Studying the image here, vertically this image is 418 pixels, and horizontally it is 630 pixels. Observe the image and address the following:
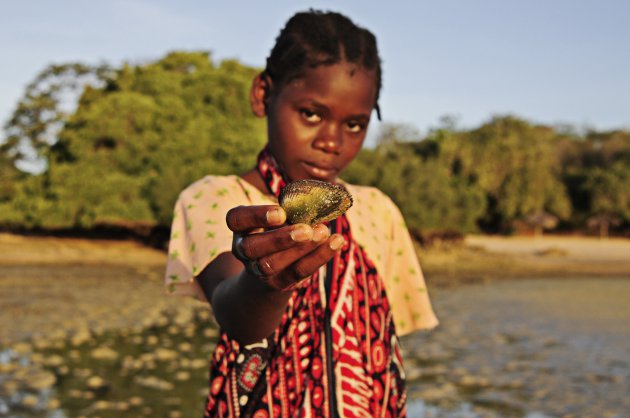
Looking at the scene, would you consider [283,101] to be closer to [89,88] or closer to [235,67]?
[235,67]

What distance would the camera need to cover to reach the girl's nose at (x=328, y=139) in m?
1.76

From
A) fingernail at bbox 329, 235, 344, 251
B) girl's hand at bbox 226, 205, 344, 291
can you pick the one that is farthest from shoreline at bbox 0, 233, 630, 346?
fingernail at bbox 329, 235, 344, 251

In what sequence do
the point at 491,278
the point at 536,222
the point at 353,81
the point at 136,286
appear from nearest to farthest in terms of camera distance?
the point at 353,81, the point at 136,286, the point at 491,278, the point at 536,222

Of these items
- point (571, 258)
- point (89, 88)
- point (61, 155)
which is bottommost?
point (571, 258)

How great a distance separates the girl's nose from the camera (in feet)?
5.77

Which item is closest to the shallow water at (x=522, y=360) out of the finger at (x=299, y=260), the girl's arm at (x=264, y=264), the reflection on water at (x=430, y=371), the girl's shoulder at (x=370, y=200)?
the reflection on water at (x=430, y=371)

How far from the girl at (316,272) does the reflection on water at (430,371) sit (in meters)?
4.80

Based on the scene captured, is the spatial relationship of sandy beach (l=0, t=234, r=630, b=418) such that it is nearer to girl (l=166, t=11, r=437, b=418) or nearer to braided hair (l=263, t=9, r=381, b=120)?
girl (l=166, t=11, r=437, b=418)

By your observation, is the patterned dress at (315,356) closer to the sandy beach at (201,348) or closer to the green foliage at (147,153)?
the sandy beach at (201,348)

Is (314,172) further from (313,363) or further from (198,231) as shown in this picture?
(313,363)

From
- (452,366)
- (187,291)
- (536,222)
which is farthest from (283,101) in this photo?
(536,222)

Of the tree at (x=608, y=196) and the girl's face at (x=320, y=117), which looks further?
the tree at (x=608, y=196)

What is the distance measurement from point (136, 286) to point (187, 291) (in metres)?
16.9

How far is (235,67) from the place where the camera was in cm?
3186
